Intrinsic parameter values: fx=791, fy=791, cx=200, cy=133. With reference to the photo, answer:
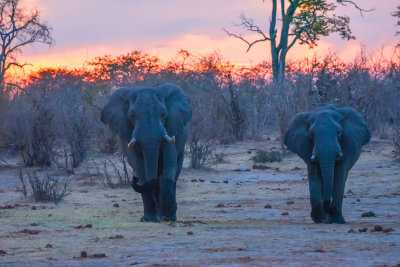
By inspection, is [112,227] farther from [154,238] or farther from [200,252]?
[200,252]

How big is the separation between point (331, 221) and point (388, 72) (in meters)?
19.0

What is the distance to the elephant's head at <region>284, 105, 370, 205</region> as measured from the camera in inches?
355

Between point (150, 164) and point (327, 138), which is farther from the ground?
point (327, 138)

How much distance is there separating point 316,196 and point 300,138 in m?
0.81

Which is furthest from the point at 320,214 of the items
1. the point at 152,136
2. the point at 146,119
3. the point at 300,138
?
the point at 146,119

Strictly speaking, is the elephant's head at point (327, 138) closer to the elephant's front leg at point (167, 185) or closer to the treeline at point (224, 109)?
the elephant's front leg at point (167, 185)

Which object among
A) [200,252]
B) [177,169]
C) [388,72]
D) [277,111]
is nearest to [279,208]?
[177,169]

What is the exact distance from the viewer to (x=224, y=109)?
2472 cm

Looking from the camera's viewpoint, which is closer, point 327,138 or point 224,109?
point 327,138

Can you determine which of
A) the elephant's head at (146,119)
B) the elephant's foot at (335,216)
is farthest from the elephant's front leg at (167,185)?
the elephant's foot at (335,216)

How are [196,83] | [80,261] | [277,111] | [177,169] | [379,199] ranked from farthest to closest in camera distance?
[196,83] → [277,111] → [379,199] → [177,169] → [80,261]

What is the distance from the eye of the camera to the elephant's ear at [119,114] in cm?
955

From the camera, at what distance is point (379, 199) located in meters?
12.1

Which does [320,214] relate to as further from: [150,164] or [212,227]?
[150,164]
